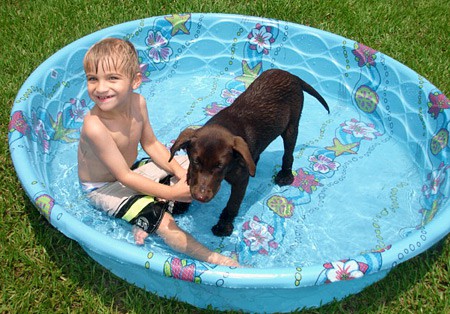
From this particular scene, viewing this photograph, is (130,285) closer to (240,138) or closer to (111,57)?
(240,138)

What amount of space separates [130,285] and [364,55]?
329cm

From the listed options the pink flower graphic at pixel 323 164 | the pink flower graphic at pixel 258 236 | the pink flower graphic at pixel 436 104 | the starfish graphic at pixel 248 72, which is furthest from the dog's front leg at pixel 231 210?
the starfish graphic at pixel 248 72

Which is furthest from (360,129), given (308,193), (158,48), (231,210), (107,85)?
(107,85)

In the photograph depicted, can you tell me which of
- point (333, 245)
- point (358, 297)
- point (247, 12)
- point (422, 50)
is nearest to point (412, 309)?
point (358, 297)

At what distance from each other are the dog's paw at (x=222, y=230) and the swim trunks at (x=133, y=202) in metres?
0.37

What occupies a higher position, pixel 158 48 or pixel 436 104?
pixel 436 104

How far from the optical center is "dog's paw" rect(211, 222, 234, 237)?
3.71 meters

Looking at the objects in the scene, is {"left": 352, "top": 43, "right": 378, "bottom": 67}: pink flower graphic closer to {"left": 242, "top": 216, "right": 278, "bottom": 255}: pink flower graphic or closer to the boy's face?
{"left": 242, "top": 216, "right": 278, "bottom": 255}: pink flower graphic

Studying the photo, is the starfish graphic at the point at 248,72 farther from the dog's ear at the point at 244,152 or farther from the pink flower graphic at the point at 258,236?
the dog's ear at the point at 244,152

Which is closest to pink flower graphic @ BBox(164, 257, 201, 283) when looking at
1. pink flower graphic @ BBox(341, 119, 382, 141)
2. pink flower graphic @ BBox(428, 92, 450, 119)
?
pink flower graphic @ BBox(341, 119, 382, 141)

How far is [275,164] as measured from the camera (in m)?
4.49

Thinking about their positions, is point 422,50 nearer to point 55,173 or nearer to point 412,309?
point 412,309

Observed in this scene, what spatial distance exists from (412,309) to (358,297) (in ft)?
1.12

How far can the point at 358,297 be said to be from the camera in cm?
333
